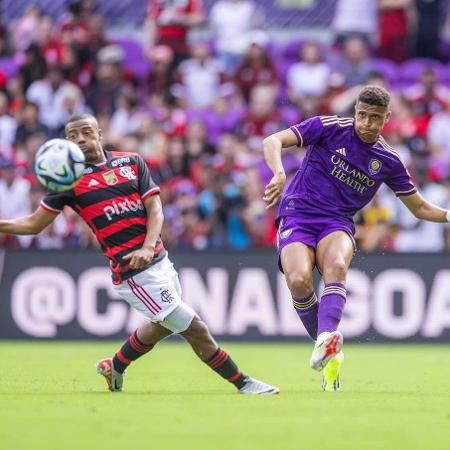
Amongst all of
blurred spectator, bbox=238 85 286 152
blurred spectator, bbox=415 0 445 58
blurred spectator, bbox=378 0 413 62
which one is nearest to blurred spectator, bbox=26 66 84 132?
blurred spectator, bbox=238 85 286 152

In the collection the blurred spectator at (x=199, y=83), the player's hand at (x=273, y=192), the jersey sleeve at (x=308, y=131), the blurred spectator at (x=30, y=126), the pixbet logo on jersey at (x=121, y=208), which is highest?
the blurred spectator at (x=199, y=83)

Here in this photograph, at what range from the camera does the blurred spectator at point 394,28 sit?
67.2 ft

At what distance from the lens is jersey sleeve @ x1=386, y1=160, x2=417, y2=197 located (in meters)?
10.0

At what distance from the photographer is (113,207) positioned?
9.18m

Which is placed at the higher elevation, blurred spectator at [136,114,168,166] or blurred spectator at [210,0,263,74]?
blurred spectator at [210,0,263,74]

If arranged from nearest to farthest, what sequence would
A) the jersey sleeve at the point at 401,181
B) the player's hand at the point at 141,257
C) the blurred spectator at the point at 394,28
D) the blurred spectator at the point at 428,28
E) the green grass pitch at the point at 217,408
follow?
the green grass pitch at the point at 217,408 < the player's hand at the point at 141,257 < the jersey sleeve at the point at 401,181 < the blurred spectator at the point at 394,28 < the blurred spectator at the point at 428,28

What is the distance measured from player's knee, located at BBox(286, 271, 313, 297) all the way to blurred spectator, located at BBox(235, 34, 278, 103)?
10405mm

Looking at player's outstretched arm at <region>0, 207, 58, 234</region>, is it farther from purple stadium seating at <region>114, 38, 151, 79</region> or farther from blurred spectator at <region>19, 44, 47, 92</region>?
purple stadium seating at <region>114, 38, 151, 79</region>

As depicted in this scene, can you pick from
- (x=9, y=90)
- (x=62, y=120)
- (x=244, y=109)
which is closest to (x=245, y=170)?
(x=244, y=109)

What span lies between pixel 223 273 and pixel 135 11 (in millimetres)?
8654

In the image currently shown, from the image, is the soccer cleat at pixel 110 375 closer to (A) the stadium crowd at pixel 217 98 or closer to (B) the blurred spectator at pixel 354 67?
(A) the stadium crowd at pixel 217 98

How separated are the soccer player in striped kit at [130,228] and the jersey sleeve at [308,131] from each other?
4.21 feet

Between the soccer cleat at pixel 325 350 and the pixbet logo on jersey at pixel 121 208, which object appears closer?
the soccer cleat at pixel 325 350

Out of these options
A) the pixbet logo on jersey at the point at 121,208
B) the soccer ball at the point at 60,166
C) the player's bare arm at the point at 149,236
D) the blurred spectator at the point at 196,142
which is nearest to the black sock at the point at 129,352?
the player's bare arm at the point at 149,236
